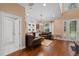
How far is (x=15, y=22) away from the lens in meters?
4.16

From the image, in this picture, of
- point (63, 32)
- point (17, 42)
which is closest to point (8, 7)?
point (17, 42)

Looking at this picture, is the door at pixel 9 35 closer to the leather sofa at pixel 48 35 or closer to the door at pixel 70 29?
the leather sofa at pixel 48 35

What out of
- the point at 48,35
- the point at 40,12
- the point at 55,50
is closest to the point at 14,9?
the point at 40,12

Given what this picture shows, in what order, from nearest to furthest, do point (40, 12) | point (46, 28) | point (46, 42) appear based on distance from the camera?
point (46, 28)
point (46, 42)
point (40, 12)

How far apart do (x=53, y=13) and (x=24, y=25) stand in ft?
4.19

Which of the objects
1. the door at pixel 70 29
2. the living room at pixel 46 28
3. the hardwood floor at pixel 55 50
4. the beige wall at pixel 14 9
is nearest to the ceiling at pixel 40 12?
the living room at pixel 46 28

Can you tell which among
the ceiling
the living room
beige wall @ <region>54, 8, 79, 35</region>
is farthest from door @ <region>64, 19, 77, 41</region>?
the ceiling

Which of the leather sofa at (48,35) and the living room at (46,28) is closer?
the living room at (46,28)

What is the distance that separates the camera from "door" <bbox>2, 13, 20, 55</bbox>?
12.4 ft

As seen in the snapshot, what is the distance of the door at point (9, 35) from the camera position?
149 inches

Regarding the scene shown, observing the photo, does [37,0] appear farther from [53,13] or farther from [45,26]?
[53,13]

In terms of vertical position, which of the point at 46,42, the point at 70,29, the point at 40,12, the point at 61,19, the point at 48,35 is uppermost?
the point at 40,12

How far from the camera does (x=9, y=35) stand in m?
3.90

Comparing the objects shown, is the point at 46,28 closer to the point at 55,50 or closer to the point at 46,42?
the point at 46,42
